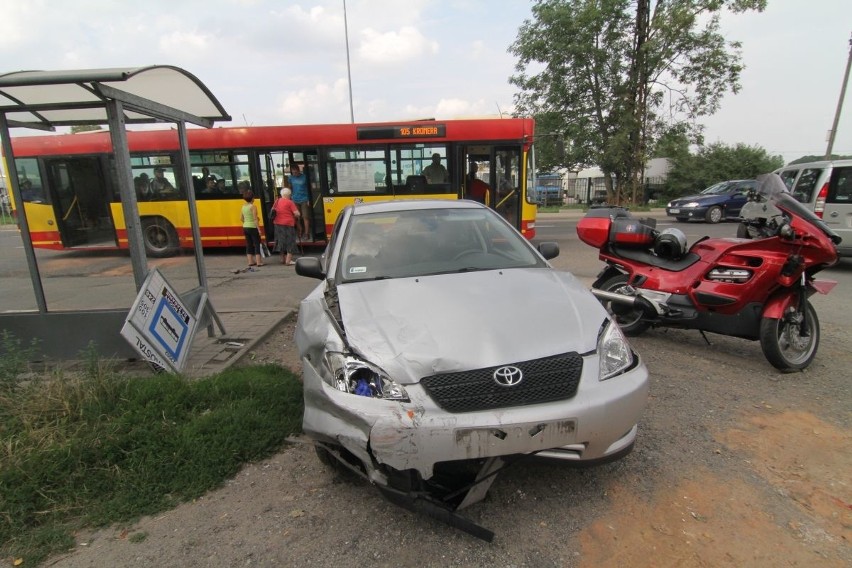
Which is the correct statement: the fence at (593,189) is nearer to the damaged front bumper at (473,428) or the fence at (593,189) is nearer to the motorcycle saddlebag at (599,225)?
the motorcycle saddlebag at (599,225)

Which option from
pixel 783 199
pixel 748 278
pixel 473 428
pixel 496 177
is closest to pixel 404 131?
pixel 496 177

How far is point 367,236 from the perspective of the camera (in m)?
3.73

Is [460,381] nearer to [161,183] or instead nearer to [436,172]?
[161,183]

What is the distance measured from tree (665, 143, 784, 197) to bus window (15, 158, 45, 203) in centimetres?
3099

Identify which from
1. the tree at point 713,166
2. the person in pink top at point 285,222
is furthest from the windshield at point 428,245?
the tree at point 713,166

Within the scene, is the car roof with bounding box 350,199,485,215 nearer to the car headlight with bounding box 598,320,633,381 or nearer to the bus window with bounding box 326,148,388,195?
the car headlight with bounding box 598,320,633,381

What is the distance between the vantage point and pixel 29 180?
209 inches

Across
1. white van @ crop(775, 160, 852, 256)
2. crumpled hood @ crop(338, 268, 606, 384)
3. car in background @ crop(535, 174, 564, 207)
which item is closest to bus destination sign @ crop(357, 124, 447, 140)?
white van @ crop(775, 160, 852, 256)

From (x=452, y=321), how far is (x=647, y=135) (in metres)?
25.2

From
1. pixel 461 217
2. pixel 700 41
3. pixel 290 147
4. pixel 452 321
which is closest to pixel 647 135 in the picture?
pixel 700 41

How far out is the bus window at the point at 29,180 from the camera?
15.6ft

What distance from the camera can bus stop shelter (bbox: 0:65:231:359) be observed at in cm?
388

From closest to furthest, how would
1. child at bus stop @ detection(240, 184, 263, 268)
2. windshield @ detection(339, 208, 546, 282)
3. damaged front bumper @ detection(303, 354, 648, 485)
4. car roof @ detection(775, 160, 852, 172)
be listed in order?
damaged front bumper @ detection(303, 354, 648, 485) → windshield @ detection(339, 208, 546, 282) → car roof @ detection(775, 160, 852, 172) → child at bus stop @ detection(240, 184, 263, 268)

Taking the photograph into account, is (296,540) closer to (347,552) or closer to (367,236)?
(347,552)
